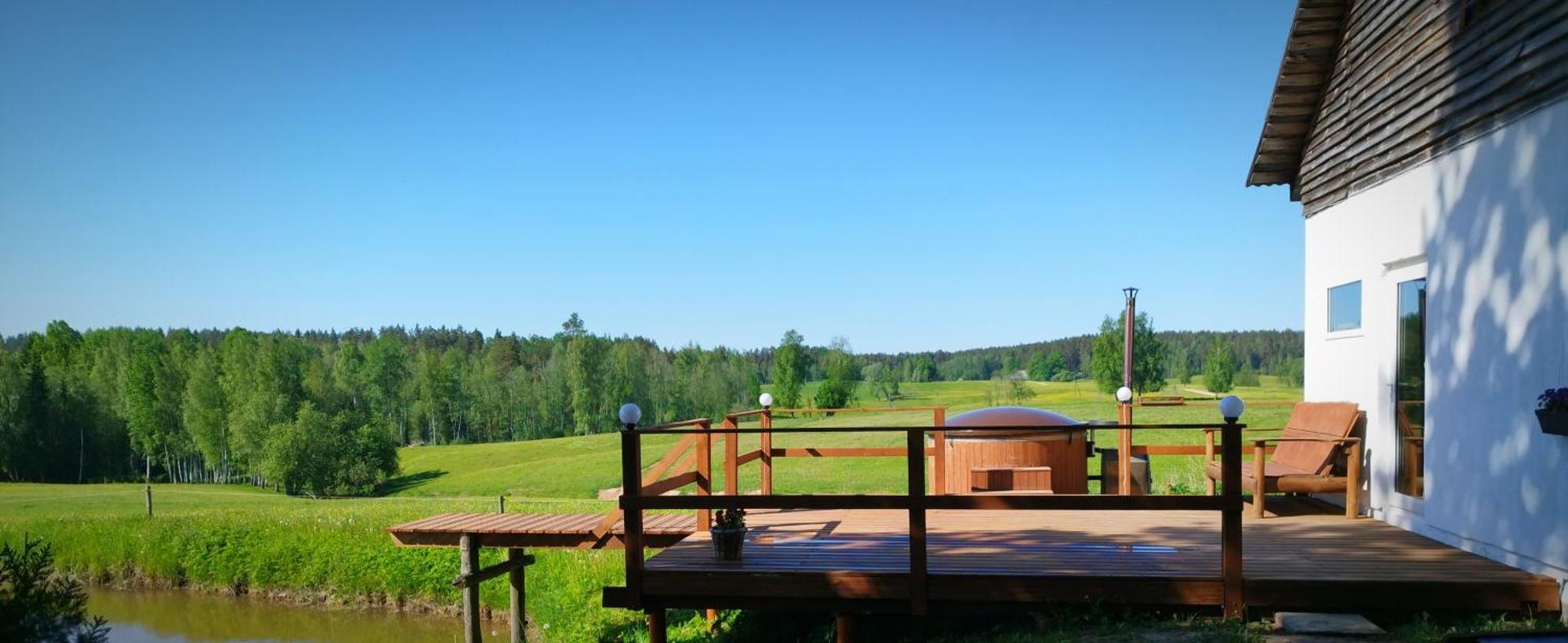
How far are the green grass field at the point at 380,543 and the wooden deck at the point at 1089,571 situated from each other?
0.24m

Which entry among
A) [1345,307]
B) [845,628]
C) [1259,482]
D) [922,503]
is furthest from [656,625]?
→ [1345,307]

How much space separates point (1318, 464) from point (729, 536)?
5243 mm

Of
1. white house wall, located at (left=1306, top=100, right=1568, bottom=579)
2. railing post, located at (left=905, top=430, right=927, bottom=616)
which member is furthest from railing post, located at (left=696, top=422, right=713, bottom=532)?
white house wall, located at (left=1306, top=100, right=1568, bottom=579)

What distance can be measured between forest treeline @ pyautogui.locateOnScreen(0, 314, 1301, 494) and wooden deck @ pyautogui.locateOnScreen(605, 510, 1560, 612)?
127ft

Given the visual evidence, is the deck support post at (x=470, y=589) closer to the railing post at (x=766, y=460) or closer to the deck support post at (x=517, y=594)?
the deck support post at (x=517, y=594)

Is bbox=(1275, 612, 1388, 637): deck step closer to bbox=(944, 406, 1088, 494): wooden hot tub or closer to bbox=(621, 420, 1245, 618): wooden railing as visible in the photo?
bbox=(621, 420, 1245, 618): wooden railing

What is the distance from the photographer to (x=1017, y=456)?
29.4ft

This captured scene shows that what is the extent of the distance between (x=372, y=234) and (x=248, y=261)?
6.55m

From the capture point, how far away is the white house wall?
17.2 ft

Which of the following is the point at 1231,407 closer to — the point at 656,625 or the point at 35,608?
the point at 656,625

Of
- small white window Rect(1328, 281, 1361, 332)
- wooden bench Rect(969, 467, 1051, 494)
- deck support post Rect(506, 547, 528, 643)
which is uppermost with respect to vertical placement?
small white window Rect(1328, 281, 1361, 332)

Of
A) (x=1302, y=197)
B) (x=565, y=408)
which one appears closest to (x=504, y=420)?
(x=565, y=408)

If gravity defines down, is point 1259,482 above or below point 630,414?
below

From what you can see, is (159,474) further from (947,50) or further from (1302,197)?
(1302,197)
